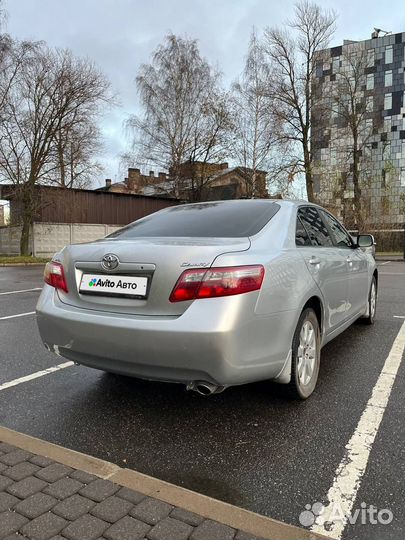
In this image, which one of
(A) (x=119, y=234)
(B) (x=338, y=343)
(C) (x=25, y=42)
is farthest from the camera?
(C) (x=25, y=42)

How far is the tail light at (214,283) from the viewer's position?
266 centimetres

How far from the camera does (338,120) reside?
32844 mm

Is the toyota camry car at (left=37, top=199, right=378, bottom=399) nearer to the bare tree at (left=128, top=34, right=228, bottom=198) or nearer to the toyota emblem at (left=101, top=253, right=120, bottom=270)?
the toyota emblem at (left=101, top=253, right=120, bottom=270)

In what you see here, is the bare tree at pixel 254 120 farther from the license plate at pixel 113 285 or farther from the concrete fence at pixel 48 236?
the license plate at pixel 113 285

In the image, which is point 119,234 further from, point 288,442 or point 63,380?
point 288,442

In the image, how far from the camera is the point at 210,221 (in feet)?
11.9

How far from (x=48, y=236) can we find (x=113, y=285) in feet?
86.0

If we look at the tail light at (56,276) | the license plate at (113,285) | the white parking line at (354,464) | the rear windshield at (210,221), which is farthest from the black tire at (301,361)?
the tail light at (56,276)

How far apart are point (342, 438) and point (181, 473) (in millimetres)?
1069

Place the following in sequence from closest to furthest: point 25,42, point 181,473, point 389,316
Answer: point 181,473, point 389,316, point 25,42

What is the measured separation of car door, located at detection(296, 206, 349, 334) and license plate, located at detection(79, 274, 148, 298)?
4.25 ft

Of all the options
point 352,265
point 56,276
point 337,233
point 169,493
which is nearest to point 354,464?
point 169,493

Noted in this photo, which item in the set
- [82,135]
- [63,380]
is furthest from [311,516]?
[82,135]

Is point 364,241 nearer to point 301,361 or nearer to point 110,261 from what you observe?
point 301,361
